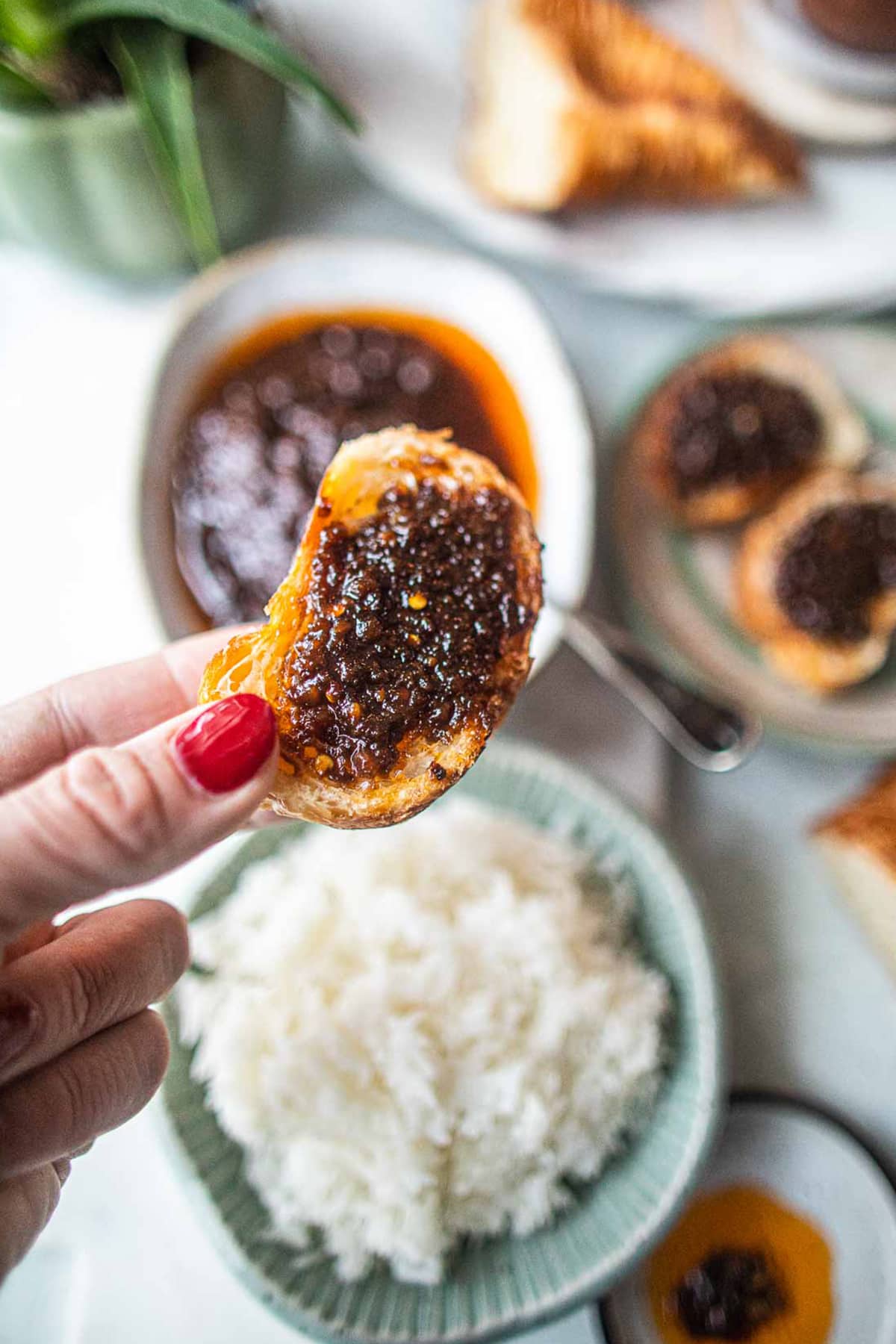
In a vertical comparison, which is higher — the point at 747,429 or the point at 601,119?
the point at 601,119

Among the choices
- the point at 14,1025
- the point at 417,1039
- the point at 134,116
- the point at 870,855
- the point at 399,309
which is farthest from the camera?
the point at 399,309

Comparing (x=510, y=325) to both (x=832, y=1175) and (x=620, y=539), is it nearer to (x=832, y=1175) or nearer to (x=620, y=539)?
(x=620, y=539)

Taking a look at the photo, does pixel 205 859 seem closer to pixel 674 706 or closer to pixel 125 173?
pixel 674 706

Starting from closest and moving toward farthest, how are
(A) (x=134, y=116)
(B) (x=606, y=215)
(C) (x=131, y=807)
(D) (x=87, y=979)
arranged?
1. (C) (x=131, y=807)
2. (D) (x=87, y=979)
3. (A) (x=134, y=116)
4. (B) (x=606, y=215)

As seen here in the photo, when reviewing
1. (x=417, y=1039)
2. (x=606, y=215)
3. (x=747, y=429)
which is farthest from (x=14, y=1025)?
(x=606, y=215)

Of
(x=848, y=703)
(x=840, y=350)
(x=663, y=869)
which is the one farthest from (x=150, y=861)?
(x=840, y=350)

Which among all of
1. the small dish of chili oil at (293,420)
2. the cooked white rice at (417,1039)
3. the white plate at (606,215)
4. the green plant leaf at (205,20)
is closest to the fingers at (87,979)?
the cooked white rice at (417,1039)

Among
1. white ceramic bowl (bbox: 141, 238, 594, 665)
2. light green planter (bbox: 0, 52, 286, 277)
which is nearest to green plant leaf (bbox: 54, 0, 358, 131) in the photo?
light green planter (bbox: 0, 52, 286, 277)
